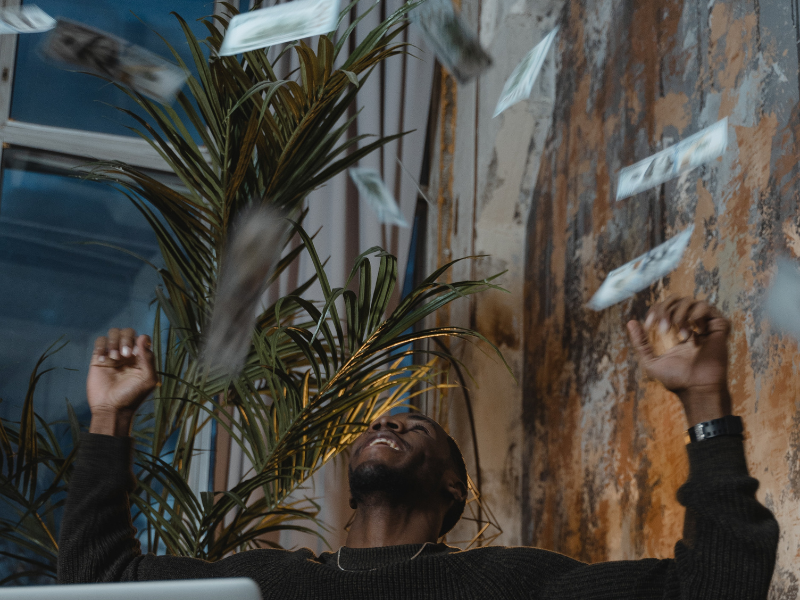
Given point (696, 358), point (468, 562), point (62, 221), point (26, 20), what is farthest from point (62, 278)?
point (696, 358)

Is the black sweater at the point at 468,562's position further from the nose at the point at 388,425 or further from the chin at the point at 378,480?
the nose at the point at 388,425

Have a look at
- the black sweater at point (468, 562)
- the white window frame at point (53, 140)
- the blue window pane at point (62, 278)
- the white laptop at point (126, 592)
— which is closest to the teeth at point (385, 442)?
the black sweater at point (468, 562)

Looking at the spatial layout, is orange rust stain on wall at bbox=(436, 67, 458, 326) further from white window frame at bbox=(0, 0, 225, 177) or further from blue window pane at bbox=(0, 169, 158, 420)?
blue window pane at bbox=(0, 169, 158, 420)

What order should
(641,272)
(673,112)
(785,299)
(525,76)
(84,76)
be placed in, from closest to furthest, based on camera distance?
(785,299), (673,112), (641,272), (525,76), (84,76)

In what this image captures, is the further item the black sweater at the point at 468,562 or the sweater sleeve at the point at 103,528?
the sweater sleeve at the point at 103,528

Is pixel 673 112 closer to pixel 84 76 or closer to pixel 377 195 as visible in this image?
pixel 377 195

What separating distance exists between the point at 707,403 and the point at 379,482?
27.6 inches

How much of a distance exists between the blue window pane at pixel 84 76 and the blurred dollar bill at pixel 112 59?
0.16ft

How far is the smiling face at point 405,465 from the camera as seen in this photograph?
1.55 m

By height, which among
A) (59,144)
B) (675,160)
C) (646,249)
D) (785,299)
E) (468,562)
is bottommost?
(468,562)

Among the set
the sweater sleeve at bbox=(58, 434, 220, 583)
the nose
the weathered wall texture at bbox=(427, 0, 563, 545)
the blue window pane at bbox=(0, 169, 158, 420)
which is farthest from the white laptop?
the blue window pane at bbox=(0, 169, 158, 420)

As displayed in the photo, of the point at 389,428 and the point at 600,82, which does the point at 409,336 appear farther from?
the point at 600,82

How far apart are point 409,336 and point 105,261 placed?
4.77 feet

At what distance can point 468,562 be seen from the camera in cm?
130
